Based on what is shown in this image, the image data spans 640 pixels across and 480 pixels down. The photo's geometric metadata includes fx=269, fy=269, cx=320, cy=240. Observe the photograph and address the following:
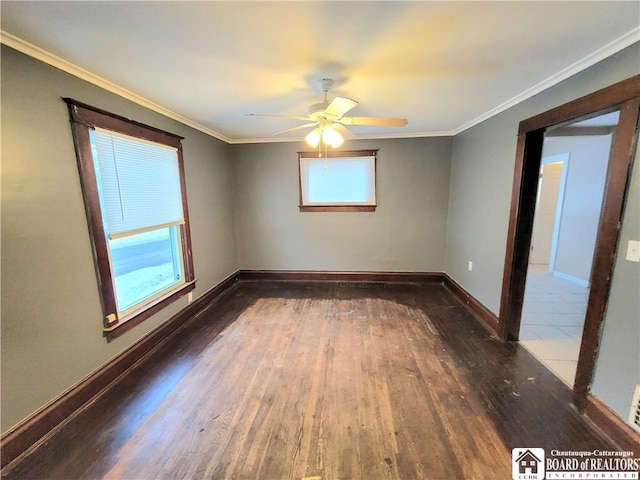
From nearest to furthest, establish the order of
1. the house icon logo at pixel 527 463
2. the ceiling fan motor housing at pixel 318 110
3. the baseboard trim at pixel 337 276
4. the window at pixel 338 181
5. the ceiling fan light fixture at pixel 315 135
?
the house icon logo at pixel 527 463
the ceiling fan motor housing at pixel 318 110
the ceiling fan light fixture at pixel 315 135
the window at pixel 338 181
the baseboard trim at pixel 337 276

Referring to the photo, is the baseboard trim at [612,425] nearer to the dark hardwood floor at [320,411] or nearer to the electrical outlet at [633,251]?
the dark hardwood floor at [320,411]

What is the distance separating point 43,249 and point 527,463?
3.06m

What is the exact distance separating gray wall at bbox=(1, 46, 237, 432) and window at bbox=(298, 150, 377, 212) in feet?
8.38

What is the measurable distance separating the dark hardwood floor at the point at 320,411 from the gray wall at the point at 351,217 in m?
1.57

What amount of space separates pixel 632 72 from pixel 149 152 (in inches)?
138

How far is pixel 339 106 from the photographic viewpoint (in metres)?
1.85

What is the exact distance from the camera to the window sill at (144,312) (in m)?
2.17

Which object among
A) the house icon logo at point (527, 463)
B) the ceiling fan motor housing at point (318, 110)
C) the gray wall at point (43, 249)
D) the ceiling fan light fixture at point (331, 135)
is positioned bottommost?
the house icon logo at point (527, 463)

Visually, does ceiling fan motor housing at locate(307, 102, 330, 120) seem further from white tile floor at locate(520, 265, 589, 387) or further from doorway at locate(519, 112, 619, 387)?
white tile floor at locate(520, 265, 589, 387)

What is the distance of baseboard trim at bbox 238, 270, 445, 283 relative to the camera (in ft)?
14.2

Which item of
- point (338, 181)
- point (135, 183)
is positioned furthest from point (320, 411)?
point (338, 181)

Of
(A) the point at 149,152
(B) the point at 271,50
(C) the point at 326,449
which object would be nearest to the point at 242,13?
(B) the point at 271,50

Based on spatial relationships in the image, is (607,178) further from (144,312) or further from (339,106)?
(144,312)

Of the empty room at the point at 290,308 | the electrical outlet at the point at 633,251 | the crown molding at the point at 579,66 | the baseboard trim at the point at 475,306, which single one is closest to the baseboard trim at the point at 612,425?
the empty room at the point at 290,308
